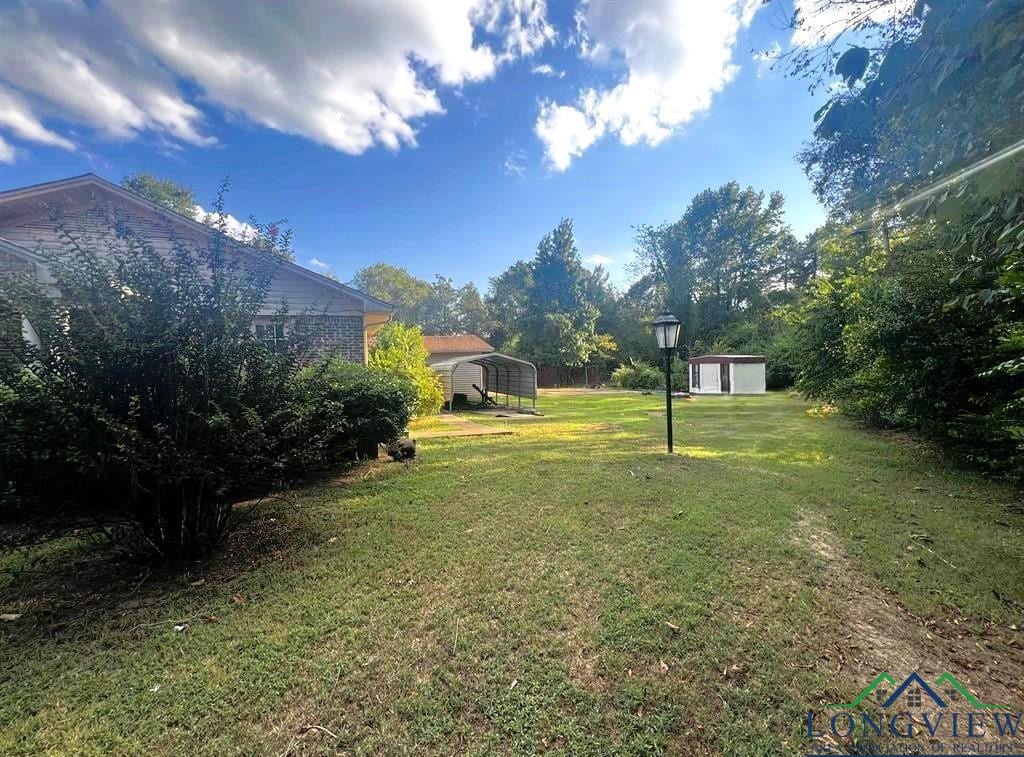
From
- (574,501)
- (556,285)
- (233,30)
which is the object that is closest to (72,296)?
(574,501)

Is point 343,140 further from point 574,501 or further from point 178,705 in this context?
point 178,705

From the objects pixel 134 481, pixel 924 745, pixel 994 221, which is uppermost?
pixel 994 221

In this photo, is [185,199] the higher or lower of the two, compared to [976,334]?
higher

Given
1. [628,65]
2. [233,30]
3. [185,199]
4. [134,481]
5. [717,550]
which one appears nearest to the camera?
[134,481]

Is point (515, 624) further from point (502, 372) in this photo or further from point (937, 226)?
point (502, 372)

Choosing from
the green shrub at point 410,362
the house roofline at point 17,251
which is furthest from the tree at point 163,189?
the house roofline at point 17,251

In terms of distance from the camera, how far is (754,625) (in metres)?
2.42

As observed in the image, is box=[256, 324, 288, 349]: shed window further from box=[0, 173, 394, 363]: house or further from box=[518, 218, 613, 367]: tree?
box=[518, 218, 613, 367]: tree

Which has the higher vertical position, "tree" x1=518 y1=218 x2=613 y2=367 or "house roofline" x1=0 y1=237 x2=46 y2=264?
"tree" x1=518 y1=218 x2=613 y2=367

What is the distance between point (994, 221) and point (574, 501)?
13.0 ft

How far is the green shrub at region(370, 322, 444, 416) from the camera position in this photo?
A: 11000mm

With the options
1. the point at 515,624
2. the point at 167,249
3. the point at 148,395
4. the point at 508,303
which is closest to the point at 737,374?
the point at 515,624

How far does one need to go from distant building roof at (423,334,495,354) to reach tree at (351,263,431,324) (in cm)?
2042

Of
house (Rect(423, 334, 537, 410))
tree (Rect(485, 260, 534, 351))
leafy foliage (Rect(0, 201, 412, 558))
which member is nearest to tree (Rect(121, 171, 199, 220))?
house (Rect(423, 334, 537, 410))
